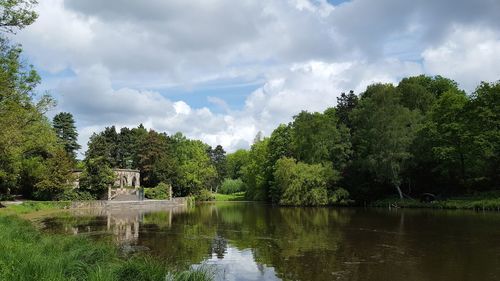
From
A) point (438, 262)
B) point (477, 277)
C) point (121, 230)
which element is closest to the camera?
point (477, 277)

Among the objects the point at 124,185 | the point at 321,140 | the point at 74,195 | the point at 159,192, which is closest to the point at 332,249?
the point at 321,140

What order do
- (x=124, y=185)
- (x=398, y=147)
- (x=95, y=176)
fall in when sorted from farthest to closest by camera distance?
(x=124, y=185)
(x=95, y=176)
(x=398, y=147)

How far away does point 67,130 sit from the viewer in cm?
8994

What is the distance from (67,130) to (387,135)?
65.3 m

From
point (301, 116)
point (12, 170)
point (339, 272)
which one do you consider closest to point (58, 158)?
point (12, 170)

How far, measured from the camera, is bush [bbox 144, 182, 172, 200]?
7319 cm

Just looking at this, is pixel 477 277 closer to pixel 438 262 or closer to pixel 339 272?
pixel 438 262

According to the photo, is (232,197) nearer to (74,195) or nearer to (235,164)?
(235,164)

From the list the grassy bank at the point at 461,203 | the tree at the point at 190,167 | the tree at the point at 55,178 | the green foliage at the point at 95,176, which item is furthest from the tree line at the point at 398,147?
the tree at the point at 55,178

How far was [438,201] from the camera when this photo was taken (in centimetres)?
4822

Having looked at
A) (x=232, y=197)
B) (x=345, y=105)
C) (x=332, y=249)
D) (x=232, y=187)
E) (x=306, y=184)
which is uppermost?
(x=345, y=105)

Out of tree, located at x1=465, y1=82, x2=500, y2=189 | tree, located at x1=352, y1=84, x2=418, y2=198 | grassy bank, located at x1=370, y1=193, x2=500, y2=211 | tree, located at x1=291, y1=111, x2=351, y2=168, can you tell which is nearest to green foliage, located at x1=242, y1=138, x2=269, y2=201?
tree, located at x1=291, y1=111, x2=351, y2=168

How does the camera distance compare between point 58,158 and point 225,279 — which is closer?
point 225,279

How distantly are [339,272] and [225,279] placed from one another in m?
3.99
